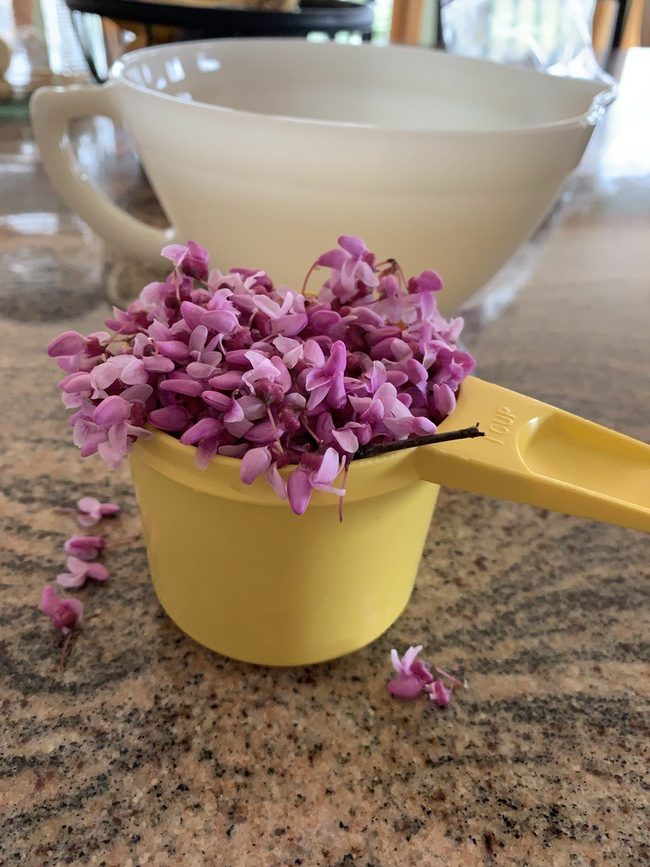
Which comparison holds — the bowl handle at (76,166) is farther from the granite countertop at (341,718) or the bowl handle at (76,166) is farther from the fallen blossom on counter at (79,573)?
the fallen blossom on counter at (79,573)

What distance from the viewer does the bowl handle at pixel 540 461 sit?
28 cm

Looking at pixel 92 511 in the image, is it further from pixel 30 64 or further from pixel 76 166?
pixel 30 64

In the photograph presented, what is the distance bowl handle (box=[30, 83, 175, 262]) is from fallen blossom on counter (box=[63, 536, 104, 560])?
0.81 ft

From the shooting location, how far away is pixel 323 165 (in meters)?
0.42

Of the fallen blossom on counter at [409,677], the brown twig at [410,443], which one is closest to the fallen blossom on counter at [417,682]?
the fallen blossom on counter at [409,677]

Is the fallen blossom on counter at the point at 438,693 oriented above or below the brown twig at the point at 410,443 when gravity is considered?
below

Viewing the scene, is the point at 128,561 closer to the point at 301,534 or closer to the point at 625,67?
the point at 301,534

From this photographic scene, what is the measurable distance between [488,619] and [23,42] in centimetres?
120

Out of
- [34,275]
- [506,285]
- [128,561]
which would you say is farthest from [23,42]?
[128,561]

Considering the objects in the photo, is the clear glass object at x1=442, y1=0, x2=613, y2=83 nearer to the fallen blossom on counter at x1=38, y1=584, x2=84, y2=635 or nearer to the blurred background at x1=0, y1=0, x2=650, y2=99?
the blurred background at x1=0, y1=0, x2=650, y2=99

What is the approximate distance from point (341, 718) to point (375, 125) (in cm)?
45

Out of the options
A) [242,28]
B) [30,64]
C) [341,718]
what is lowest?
[341,718]

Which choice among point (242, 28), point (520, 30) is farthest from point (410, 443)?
point (520, 30)

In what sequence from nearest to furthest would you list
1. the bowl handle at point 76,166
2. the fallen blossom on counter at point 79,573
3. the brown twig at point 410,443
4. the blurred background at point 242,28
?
the brown twig at point 410,443
the fallen blossom on counter at point 79,573
the bowl handle at point 76,166
the blurred background at point 242,28
